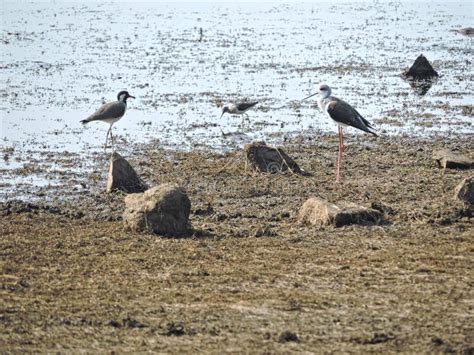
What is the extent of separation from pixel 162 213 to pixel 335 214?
204 centimetres

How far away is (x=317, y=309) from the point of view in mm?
8391

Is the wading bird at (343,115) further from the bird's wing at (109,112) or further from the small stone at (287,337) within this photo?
the small stone at (287,337)

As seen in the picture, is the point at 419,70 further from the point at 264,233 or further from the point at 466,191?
the point at 264,233

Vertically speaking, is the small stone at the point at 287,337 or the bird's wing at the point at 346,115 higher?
the bird's wing at the point at 346,115

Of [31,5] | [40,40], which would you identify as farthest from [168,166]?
[31,5]

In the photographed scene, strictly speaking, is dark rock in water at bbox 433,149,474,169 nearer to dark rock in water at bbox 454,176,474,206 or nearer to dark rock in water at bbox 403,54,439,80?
dark rock in water at bbox 454,176,474,206

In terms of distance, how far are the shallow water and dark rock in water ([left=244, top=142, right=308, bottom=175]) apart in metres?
2.35

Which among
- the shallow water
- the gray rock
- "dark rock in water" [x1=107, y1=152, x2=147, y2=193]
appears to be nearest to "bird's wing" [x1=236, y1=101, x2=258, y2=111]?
the shallow water

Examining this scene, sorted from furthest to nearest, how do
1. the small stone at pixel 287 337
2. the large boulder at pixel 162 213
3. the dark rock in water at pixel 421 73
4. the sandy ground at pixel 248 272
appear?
the dark rock in water at pixel 421 73 → the large boulder at pixel 162 213 → the sandy ground at pixel 248 272 → the small stone at pixel 287 337

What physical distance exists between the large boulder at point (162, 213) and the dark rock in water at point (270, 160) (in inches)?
135

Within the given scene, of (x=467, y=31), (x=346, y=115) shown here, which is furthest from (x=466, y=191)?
(x=467, y=31)

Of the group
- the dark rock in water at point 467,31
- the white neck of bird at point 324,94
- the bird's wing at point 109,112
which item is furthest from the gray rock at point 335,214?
the dark rock in water at point 467,31

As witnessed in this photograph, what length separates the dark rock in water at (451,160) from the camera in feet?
47.6

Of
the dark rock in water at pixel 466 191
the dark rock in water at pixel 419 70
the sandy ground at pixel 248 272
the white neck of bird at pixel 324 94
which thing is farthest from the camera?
the dark rock in water at pixel 419 70
